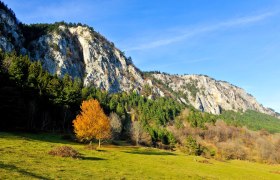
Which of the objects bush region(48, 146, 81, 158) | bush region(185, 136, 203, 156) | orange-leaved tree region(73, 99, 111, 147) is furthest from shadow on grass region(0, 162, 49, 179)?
bush region(185, 136, 203, 156)

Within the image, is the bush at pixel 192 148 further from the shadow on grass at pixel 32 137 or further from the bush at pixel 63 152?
the bush at pixel 63 152

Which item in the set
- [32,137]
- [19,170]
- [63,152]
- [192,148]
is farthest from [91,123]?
[192,148]

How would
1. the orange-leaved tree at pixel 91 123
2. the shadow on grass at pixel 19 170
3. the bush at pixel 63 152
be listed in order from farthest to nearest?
the orange-leaved tree at pixel 91 123 → the bush at pixel 63 152 → the shadow on grass at pixel 19 170

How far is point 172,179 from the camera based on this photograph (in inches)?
1686

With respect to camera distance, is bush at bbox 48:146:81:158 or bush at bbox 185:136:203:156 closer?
bush at bbox 48:146:81:158

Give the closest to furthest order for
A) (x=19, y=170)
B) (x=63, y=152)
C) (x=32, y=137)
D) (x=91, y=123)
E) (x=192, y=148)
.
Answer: (x=19, y=170), (x=63, y=152), (x=32, y=137), (x=91, y=123), (x=192, y=148)

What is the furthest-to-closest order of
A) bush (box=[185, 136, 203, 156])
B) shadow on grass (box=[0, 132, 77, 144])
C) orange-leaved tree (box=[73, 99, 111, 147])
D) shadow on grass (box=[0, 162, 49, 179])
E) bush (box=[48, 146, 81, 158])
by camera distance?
bush (box=[185, 136, 203, 156]) → orange-leaved tree (box=[73, 99, 111, 147]) → shadow on grass (box=[0, 132, 77, 144]) → bush (box=[48, 146, 81, 158]) → shadow on grass (box=[0, 162, 49, 179])

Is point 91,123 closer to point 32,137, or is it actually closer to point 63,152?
point 32,137

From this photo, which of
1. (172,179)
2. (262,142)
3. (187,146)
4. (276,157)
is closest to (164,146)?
(187,146)

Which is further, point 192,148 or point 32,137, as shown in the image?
point 192,148

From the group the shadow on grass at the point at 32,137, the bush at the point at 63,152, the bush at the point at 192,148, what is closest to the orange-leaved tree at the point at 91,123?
the shadow on grass at the point at 32,137

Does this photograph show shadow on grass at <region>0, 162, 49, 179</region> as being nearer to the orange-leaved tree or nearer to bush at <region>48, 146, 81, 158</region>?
bush at <region>48, 146, 81, 158</region>

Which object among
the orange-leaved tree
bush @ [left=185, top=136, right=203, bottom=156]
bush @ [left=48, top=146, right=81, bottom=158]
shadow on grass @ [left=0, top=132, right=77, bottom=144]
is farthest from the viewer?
bush @ [left=185, top=136, right=203, bottom=156]

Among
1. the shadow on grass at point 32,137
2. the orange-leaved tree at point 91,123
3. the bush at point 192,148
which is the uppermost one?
the orange-leaved tree at point 91,123
